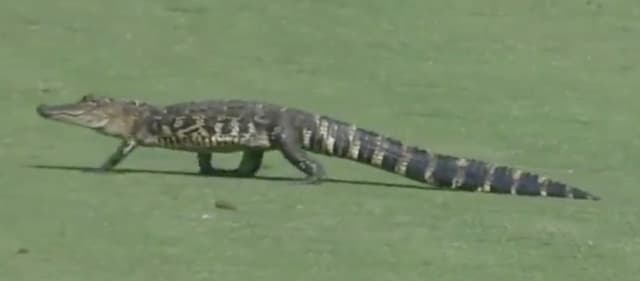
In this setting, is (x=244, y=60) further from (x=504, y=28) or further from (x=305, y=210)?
(x=305, y=210)

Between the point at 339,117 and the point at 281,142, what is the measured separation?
5.14 ft

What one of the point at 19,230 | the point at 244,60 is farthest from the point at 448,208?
the point at 244,60

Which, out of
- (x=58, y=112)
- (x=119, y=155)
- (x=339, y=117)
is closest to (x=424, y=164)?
(x=119, y=155)

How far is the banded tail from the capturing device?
307 inches

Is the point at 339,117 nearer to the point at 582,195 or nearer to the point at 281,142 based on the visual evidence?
the point at 281,142

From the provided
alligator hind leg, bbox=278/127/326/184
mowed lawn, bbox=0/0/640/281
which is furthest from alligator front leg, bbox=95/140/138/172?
alligator hind leg, bbox=278/127/326/184

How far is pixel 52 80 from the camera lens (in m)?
10.2

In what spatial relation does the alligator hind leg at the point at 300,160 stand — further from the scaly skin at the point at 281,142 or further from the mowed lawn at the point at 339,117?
the mowed lawn at the point at 339,117

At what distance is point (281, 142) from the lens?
817cm

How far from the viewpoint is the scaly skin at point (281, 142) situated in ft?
26.2

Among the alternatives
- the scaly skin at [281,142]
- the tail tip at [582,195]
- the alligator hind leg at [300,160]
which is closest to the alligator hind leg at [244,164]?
the scaly skin at [281,142]

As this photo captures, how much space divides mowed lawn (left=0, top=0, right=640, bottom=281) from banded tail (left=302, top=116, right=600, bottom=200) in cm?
10

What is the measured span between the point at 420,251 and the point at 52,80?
4.23 meters

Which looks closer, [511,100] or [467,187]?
[467,187]
